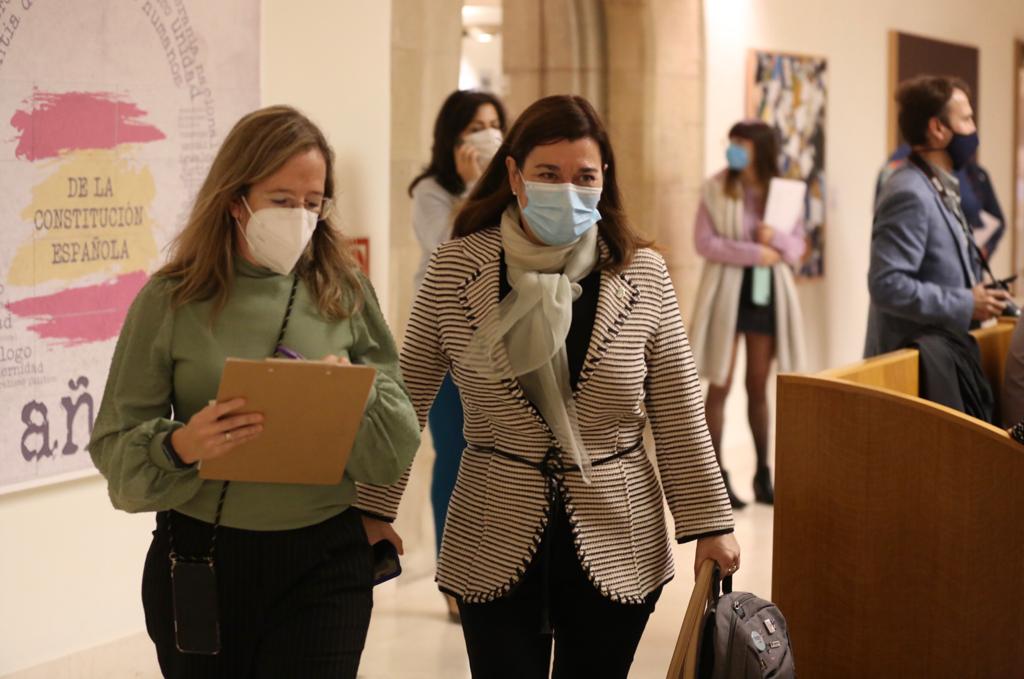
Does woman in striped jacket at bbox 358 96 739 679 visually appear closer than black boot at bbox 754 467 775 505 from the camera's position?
Yes

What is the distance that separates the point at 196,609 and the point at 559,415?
0.72 m

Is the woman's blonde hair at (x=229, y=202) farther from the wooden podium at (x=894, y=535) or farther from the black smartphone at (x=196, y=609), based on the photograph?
the wooden podium at (x=894, y=535)

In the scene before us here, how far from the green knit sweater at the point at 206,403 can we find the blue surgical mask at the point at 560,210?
42 cm

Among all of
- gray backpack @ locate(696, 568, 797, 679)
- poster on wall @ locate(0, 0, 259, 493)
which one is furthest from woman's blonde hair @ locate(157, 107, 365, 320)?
poster on wall @ locate(0, 0, 259, 493)

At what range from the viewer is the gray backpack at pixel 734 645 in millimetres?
2592

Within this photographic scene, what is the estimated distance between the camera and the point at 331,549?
7.68 feet

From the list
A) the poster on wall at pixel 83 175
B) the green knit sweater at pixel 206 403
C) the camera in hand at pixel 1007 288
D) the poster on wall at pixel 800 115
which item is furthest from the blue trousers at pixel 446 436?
the poster on wall at pixel 800 115

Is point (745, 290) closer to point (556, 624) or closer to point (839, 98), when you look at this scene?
point (839, 98)

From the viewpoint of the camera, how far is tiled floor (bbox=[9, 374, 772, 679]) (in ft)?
14.0

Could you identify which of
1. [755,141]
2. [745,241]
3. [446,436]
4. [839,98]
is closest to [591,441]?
[446,436]

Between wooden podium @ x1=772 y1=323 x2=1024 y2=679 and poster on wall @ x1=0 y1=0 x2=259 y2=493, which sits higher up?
poster on wall @ x1=0 y1=0 x2=259 y2=493

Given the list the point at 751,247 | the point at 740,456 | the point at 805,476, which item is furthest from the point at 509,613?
the point at 740,456

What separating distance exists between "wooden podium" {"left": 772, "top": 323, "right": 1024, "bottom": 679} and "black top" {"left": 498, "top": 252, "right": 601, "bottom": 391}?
1243mm

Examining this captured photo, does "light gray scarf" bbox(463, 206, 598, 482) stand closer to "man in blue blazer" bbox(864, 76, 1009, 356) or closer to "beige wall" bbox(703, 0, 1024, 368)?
"man in blue blazer" bbox(864, 76, 1009, 356)
